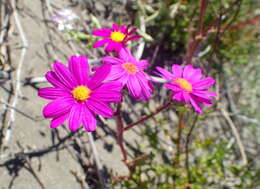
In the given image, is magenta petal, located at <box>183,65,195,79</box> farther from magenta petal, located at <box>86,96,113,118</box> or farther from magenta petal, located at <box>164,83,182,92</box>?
magenta petal, located at <box>86,96,113,118</box>

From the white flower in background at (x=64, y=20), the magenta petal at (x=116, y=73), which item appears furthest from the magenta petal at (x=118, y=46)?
the white flower in background at (x=64, y=20)

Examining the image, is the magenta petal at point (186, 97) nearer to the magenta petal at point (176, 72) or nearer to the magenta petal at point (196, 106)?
the magenta petal at point (196, 106)

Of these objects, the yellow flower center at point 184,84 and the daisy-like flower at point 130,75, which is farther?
the yellow flower center at point 184,84

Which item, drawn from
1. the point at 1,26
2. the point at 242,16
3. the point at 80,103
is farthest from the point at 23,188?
the point at 242,16

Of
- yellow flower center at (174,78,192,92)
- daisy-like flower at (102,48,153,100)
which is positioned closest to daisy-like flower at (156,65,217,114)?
yellow flower center at (174,78,192,92)

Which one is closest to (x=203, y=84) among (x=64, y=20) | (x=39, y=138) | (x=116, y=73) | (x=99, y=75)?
(x=116, y=73)

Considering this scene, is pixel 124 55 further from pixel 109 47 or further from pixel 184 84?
pixel 184 84

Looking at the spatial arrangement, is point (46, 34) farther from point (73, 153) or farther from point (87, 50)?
point (73, 153)
